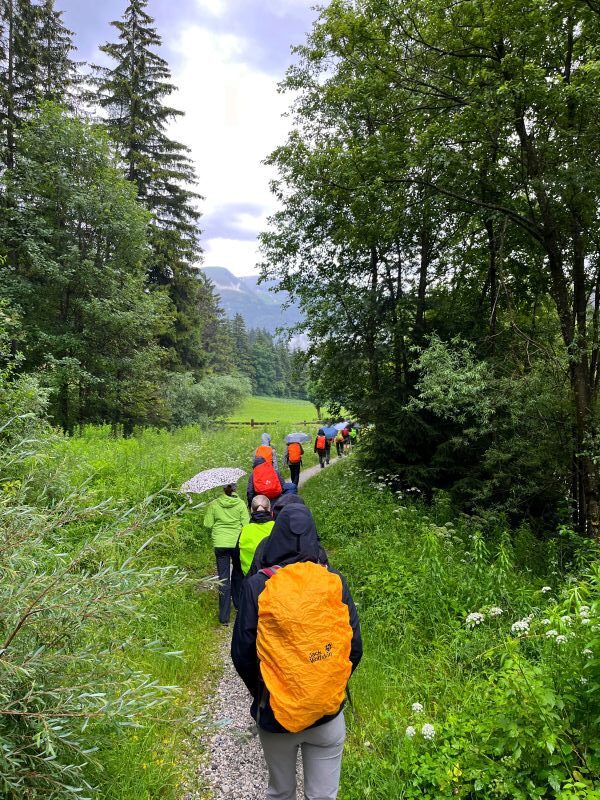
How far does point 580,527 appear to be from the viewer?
8.05 meters

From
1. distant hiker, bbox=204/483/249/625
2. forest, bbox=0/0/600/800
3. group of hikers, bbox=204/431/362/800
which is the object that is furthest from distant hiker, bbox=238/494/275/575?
group of hikers, bbox=204/431/362/800

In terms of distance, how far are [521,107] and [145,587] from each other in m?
8.80

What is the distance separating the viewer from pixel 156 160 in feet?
72.9

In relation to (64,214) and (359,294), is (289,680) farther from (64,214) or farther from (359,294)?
(64,214)

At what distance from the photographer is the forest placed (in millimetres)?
2445

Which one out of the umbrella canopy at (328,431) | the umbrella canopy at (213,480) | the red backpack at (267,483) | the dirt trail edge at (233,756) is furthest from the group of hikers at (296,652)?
the umbrella canopy at (328,431)

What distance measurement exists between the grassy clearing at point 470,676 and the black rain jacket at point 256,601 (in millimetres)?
1219

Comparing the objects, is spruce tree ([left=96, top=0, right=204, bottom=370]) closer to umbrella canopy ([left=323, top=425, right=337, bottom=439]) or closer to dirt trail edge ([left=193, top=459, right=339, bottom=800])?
umbrella canopy ([left=323, top=425, right=337, bottom=439])

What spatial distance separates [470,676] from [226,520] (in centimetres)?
344

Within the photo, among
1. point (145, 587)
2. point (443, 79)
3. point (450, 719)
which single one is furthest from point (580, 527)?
point (443, 79)

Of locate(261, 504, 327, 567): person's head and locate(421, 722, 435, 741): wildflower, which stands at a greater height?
locate(261, 504, 327, 567): person's head

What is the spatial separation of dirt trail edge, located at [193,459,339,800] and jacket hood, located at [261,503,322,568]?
1280 millimetres

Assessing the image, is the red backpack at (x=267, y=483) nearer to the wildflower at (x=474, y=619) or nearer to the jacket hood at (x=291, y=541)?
the wildflower at (x=474, y=619)

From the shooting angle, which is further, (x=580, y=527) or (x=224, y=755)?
(x=580, y=527)
